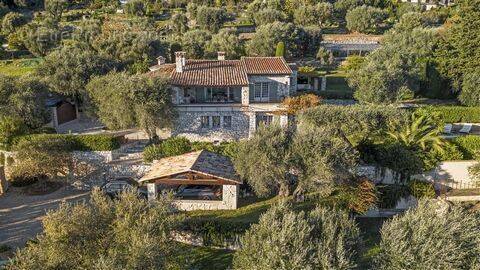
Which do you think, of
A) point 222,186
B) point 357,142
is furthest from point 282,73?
point 222,186

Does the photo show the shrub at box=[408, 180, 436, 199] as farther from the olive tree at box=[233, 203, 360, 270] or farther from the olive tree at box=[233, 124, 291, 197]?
the olive tree at box=[233, 203, 360, 270]

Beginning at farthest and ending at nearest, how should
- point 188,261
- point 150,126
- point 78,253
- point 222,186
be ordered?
point 150,126 < point 222,186 < point 188,261 < point 78,253

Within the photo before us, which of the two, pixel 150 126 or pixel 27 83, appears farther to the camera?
pixel 27 83

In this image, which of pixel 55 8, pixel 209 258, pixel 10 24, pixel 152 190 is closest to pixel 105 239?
pixel 209 258

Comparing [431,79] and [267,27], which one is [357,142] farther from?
[267,27]

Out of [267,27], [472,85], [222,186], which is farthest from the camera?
[267,27]

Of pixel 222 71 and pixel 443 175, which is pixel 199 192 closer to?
pixel 222 71

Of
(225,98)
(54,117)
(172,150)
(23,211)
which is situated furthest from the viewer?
(54,117)

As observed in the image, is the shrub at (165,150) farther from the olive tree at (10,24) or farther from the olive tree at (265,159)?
the olive tree at (10,24)
